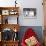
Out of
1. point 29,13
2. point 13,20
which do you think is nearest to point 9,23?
point 13,20

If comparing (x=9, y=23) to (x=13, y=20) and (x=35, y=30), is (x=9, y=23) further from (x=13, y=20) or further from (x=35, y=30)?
(x=35, y=30)

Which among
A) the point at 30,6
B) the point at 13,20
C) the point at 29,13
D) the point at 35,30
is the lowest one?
the point at 35,30

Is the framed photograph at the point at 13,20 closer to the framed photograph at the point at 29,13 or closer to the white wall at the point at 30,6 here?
the white wall at the point at 30,6

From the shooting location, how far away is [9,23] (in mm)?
5094

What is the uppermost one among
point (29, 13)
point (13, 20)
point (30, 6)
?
point (30, 6)

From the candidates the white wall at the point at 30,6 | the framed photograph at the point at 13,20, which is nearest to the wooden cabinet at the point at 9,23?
the framed photograph at the point at 13,20

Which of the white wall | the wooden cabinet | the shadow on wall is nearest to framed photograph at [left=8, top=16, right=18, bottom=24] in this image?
the wooden cabinet

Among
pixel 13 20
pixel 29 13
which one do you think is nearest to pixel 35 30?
pixel 29 13

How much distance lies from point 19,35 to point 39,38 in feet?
2.29

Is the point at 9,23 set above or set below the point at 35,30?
above

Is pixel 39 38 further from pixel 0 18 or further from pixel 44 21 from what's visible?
pixel 0 18

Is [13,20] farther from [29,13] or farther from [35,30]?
[35,30]

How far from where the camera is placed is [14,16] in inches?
202

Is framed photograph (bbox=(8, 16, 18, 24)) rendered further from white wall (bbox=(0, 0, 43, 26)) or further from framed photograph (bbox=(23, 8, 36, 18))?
framed photograph (bbox=(23, 8, 36, 18))
